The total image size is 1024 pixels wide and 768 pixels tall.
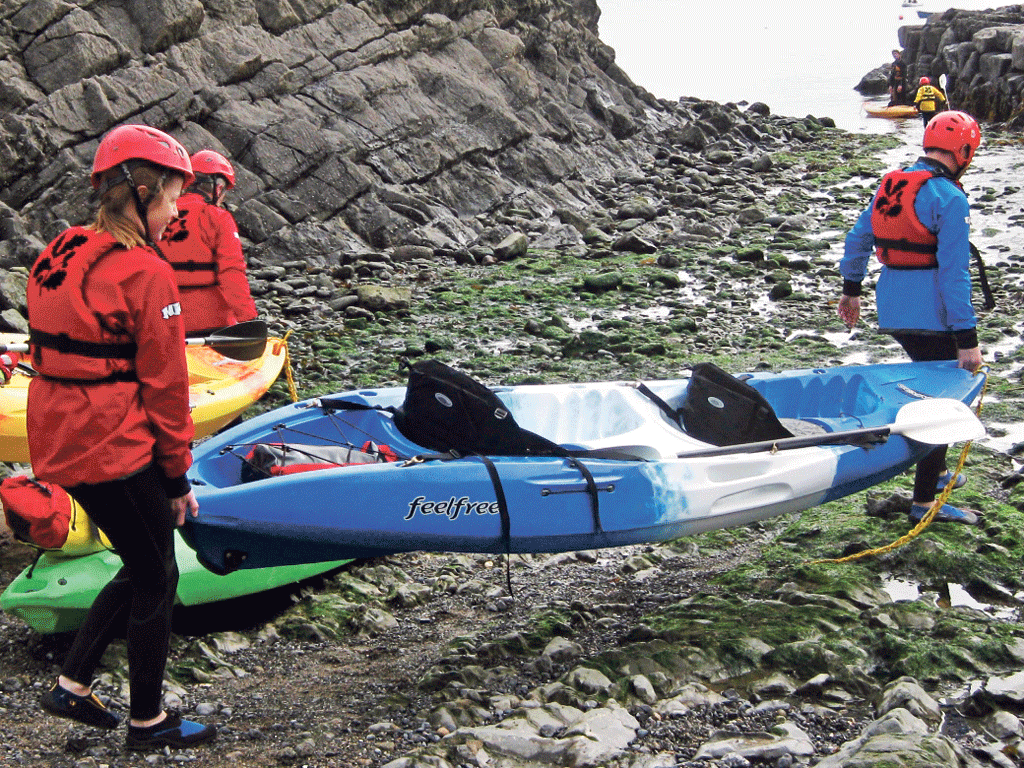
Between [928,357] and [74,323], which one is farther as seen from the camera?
[928,357]

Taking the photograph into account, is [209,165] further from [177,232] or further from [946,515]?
[946,515]

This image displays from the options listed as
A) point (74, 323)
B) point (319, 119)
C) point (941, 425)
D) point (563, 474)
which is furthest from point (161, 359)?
point (319, 119)

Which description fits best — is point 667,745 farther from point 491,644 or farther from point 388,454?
point 388,454

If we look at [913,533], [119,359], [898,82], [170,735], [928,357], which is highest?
[898,82]

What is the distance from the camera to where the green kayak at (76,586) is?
3.89 metres

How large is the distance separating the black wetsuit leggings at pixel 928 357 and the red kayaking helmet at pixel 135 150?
3.68m

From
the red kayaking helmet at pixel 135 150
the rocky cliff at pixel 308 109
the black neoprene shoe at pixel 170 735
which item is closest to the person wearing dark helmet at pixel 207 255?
the red kayaking helmet at pixel 135 150

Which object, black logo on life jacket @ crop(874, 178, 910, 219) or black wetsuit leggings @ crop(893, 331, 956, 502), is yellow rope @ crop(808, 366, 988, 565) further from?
black logo on life jacket @ crop(874, 178, 910, 219)

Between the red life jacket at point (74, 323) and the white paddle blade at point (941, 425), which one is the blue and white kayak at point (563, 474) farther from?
the red life jacket at point (74, 323)

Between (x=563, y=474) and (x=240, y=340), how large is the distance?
259 cm

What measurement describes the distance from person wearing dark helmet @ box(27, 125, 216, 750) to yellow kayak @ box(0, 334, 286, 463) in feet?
7.98

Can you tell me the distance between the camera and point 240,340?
597 cm

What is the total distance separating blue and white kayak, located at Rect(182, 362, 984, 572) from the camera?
3.94 meters

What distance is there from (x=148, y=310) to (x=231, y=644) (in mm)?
1916
